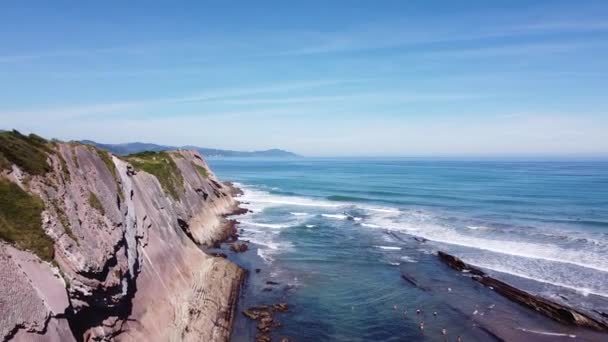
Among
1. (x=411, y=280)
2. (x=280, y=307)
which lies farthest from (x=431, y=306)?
(x=280, y=307)

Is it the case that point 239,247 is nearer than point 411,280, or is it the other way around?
point 411,280

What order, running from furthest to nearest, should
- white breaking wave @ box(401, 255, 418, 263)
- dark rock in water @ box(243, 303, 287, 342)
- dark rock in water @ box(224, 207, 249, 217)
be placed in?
dark rock in water @ box(224, 207, 249, 217)
white breaking wave @ box(401, 255, 418, 263)
dark rock in water @ box(243, 303, 287, 342)

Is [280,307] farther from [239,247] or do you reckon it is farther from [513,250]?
[513,250]

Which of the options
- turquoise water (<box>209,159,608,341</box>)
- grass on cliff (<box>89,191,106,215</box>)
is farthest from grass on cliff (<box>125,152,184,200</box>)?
grass on cliff (<box>89,191,106,215</box>)

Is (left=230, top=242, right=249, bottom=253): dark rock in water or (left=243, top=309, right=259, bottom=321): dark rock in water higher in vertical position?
(left=230, top=242, right=249, bottom=253): dark rock in water

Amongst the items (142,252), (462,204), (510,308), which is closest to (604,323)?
(510,308)

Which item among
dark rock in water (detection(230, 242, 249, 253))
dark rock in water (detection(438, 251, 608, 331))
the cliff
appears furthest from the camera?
dark rock in water (detection(230, 242, 249, 253))

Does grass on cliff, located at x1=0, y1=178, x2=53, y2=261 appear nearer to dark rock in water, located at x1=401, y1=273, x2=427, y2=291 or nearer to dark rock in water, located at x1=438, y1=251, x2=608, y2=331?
dark rock in water, located at x1=401, y1=273, x2=427, y2=291
